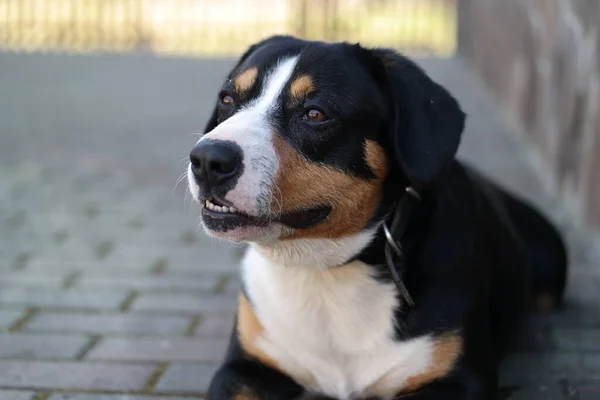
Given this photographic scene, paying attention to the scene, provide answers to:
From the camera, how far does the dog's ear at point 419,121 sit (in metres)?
2.75

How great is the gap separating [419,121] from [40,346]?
185cm

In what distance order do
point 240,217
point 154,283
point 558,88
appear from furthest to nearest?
point 558,88 < point 154,283 < point 240,217

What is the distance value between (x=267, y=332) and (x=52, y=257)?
7.23ft

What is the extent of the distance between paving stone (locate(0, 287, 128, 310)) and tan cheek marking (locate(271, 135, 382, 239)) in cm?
162

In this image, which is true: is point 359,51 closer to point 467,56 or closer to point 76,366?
point 76,366

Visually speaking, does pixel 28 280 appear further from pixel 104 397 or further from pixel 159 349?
pixel 104 397

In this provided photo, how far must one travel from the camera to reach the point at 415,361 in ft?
9.23

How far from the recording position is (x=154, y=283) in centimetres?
439

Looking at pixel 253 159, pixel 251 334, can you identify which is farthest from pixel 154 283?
pixel 253 159

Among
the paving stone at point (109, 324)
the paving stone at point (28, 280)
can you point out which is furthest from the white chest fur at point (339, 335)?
the paving stone at point (28, 280)

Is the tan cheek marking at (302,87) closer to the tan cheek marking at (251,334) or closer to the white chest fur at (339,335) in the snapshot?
the white chest fur at (339,335)

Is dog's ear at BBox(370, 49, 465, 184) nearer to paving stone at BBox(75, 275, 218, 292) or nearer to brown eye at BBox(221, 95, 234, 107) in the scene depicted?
brown eye at BBox(221, 95, 234, 107)

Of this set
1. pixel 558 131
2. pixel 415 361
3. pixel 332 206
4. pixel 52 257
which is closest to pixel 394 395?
pixel 415 361

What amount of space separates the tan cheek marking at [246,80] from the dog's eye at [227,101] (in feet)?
0.20
